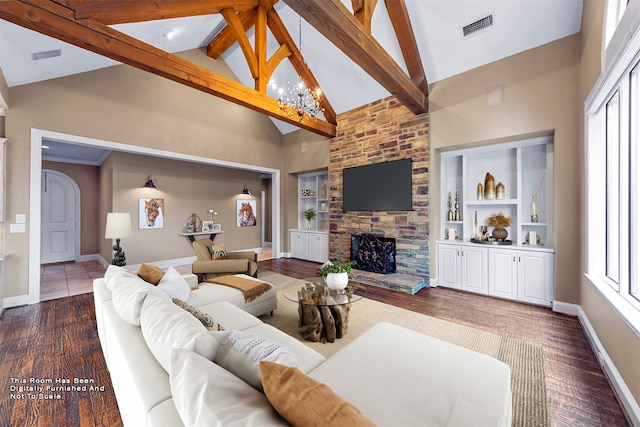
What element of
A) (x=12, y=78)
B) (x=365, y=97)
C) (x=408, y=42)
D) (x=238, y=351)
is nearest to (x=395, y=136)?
(x=365, y=97)

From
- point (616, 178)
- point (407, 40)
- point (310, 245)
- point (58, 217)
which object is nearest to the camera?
point (616, 178)

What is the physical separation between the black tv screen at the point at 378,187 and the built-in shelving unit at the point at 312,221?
1301 millimetres

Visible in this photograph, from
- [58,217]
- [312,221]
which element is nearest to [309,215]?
[312,221]

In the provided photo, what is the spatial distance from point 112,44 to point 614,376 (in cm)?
530

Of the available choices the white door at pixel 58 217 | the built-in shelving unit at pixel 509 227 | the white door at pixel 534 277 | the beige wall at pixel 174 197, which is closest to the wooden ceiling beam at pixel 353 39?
the built-in shelving unit at pixel 509 227

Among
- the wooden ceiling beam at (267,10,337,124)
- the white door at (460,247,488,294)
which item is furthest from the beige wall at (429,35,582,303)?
the wooden ceiling beam at (267,10,337,124)

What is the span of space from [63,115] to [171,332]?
467 cm

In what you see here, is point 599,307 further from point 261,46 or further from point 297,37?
point 297,37

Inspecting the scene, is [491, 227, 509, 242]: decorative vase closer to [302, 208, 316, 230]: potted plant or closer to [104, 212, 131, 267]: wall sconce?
[302, 208, 316, 230]: potted plant

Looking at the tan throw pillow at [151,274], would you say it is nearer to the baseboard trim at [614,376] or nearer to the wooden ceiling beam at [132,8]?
the wooden ceiling beam at [132,8]

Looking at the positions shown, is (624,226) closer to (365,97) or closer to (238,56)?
(365,97)

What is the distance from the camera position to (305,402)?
752mm

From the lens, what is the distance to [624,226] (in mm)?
2180

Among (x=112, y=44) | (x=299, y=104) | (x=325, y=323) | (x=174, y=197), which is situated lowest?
(x=325, y=323)
